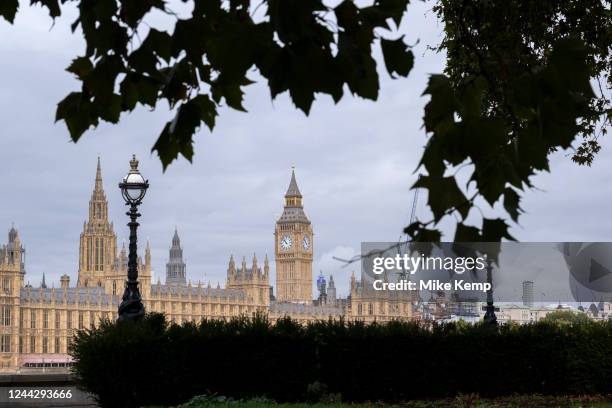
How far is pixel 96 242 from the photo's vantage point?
130 meters

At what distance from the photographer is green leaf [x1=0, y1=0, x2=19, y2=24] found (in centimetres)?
302

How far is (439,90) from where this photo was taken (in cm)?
231

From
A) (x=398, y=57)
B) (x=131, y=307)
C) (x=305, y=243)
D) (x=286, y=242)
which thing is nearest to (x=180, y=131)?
(x=398, y=57)

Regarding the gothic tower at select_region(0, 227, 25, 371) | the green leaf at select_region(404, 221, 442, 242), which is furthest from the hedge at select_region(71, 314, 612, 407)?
the gothic tower at select_region(0, 227, 25, 371)

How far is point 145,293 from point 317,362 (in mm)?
107949

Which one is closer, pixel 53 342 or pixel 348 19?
pixel 348 19

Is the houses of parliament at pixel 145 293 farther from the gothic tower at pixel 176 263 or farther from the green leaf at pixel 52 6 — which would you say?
the green leaf at pixel 52 6

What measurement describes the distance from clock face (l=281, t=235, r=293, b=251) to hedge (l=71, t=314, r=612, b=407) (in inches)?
5911

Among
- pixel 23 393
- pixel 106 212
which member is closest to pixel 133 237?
pixel 23 393

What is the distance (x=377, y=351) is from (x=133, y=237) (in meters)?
5.76

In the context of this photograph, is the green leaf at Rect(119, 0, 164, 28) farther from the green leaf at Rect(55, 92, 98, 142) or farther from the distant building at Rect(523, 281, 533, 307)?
the distant building at Rect(523, 281, 533, 307)

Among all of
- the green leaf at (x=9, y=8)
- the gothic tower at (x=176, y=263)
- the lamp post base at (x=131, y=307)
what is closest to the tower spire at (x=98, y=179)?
the gothic tower at (x=176, y=263)

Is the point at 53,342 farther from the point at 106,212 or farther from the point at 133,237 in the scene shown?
the point at 133,237

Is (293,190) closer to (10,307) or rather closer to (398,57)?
(10,307)
